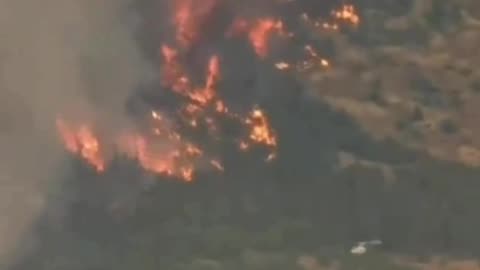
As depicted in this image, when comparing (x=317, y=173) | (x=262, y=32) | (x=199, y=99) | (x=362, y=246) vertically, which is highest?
(x=262, y=32)

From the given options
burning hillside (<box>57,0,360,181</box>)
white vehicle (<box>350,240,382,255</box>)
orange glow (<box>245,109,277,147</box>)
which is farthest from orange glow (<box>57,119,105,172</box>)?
white vehicle (<box>350,240,382,255</box>)

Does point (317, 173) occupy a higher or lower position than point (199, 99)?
lower

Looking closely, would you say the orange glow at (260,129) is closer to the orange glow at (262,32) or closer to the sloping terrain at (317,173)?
the sloping terrain at (317,173)

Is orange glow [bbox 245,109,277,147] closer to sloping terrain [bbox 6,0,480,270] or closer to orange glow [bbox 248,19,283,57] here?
sloping terrain [bbox 6,0,480,270]

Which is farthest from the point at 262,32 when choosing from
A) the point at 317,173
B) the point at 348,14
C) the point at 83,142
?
the point at 83,142

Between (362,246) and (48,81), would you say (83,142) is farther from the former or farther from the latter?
(362,246)
